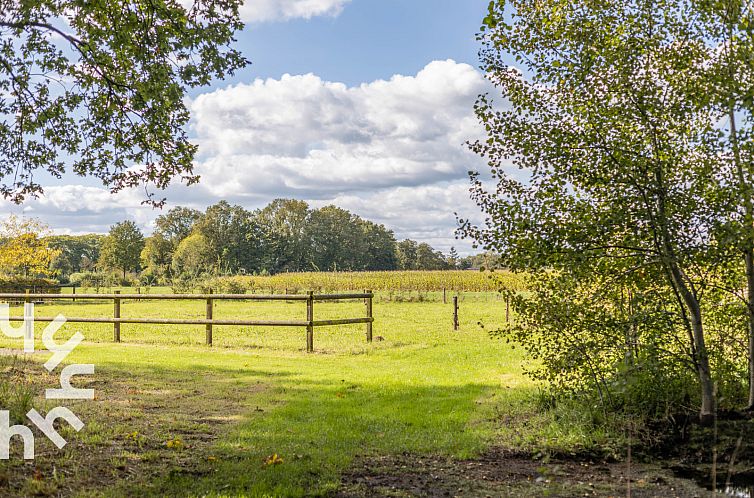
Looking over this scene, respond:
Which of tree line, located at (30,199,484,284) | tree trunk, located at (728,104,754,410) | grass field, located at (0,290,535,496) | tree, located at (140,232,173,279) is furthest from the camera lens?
tree, located at (140,232,173,279)

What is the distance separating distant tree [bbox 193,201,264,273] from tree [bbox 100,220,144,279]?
8519 mm

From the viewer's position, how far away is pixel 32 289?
1425 inches

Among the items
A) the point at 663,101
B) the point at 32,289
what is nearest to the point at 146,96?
the point at 663,101

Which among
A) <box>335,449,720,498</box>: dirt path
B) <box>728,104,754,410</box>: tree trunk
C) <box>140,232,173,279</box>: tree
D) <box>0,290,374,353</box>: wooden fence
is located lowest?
<box>335,449,720,498</box>: dirt path

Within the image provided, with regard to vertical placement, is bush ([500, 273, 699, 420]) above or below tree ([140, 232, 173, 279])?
below

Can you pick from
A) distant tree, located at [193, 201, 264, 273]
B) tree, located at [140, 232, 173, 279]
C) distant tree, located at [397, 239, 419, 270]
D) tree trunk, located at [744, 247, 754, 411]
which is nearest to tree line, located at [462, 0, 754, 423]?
tree trunk, located at [744, 247, 754, 411]

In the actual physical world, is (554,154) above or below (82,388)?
above

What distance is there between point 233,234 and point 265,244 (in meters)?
4.67

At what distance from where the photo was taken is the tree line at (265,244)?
69.4 meters

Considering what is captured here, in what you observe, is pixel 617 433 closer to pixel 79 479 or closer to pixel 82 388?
pixel 79 479

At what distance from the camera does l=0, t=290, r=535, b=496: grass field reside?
199 inches

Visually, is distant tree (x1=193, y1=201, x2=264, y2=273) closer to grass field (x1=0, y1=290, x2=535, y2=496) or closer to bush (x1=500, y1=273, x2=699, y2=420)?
grass field (x1=0, y1=290, x2=535, y2=496)

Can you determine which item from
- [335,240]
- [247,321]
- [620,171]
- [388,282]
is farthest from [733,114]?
[335,240]

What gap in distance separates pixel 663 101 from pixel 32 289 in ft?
124
